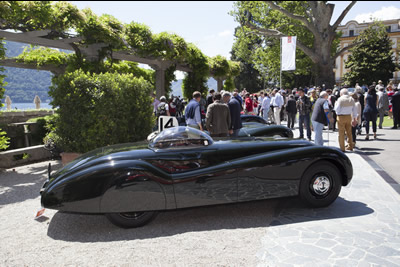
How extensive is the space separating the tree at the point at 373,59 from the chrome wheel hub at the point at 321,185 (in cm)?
4149

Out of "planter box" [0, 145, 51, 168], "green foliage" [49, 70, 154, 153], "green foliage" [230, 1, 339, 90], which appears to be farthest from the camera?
"green foliage" [230, 1, 339, 90]

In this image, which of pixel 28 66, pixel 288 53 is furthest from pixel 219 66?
pixel 28 66

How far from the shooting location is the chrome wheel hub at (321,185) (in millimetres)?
4363

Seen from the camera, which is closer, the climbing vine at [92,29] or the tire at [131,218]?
the tire at [131,218]

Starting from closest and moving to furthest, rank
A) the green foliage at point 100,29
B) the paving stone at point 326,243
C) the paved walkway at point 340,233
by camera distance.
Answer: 1. the paved walkway at point 340,233
2. the paving stone at point 326,243
3. the green foliage at point 100,29

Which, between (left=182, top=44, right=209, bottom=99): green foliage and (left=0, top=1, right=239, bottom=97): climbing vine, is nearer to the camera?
(left=0, top=1, right=239, bottom=97): climbing vine

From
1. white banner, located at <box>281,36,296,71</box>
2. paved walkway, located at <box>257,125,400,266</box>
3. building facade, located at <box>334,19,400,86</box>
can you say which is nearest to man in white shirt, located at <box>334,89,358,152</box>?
paved walkway, located at <box>257,125,400,266</box>

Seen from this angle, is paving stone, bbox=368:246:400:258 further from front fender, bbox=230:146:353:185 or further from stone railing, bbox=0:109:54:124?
stone railing, bbox=0:109:54:124

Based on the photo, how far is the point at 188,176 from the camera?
382cm

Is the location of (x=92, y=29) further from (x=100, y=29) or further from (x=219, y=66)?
(x=219, y=66)

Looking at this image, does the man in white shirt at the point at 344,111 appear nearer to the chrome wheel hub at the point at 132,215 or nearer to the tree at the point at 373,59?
the chrome wheel hub at the point at 132,215

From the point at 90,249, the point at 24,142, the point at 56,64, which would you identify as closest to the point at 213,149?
the point at 90,249

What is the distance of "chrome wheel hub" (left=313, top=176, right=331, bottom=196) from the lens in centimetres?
436

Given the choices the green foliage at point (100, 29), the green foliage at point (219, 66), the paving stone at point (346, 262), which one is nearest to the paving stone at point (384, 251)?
the paving stone at point (346, 262)
